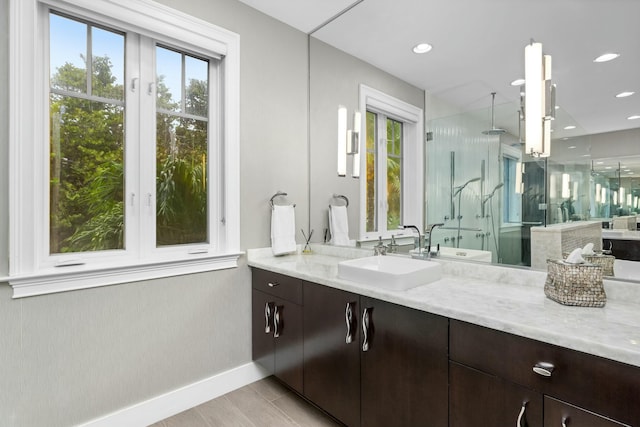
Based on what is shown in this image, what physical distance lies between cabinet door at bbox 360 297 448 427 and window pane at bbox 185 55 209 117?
161 cm

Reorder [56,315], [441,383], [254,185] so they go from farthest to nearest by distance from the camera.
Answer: [254,185]
[56,315]
[441,383]

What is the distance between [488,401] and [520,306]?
0.35 metres

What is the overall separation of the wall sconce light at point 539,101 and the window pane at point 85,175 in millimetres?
2073

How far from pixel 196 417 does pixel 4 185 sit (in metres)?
1.55

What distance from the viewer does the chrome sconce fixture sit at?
7.46 feet

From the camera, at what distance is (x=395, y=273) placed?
1.43m

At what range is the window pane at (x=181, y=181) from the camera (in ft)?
6.48

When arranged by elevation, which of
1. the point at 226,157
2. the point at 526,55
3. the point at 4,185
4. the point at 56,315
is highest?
the point at 526,55

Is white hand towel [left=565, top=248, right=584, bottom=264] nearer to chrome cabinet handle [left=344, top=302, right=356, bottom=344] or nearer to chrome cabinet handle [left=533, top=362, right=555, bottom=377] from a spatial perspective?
chrome cabinet handle [left=533, top=362, right=555, bottom=377]

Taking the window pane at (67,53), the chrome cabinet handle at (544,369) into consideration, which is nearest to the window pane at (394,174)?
the chrome cabinet handle at (544,369)

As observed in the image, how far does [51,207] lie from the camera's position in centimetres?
162

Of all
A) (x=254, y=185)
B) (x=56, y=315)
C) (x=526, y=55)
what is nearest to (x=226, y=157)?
(x=254, y=185)

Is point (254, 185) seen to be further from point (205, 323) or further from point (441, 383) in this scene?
point (441, 383)

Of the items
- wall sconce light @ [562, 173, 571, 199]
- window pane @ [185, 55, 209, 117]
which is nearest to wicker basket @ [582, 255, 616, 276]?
wall sconce light @ [562, 173, 571, 199]
